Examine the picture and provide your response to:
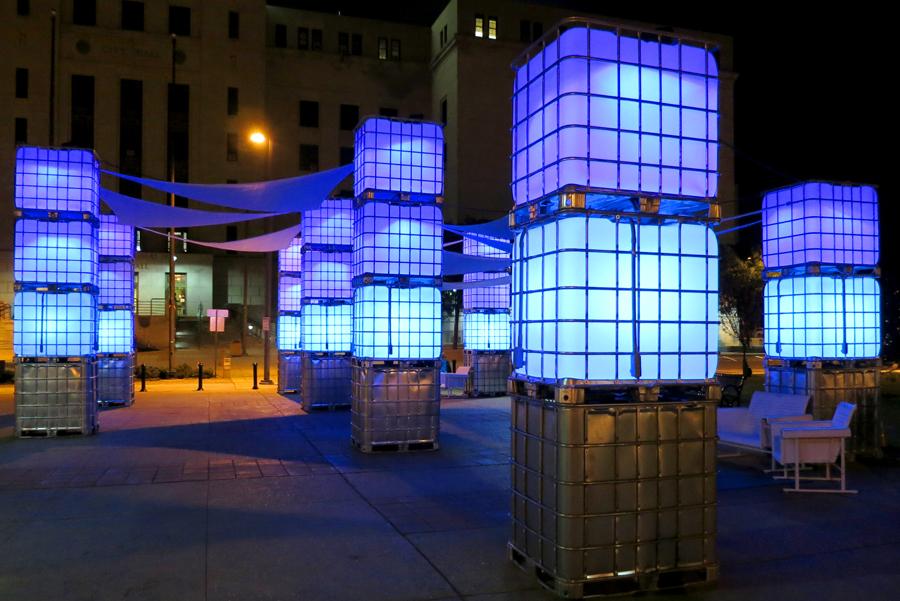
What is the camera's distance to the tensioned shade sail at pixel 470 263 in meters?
15.7

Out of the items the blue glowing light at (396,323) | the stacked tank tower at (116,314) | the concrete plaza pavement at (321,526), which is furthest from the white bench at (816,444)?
the stacked tank tower at (116,314)

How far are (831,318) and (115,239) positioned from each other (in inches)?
562

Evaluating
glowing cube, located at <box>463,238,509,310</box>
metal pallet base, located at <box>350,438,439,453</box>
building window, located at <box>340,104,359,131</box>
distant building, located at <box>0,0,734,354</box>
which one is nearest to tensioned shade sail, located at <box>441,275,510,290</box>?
glowing cube, located at <box>463,238,509,310</box>

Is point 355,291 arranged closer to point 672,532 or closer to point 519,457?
point 519,457

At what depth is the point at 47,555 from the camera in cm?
522

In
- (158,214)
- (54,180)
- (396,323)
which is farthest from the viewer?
(158,214)

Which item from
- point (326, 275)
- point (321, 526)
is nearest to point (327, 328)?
point (326, 275)

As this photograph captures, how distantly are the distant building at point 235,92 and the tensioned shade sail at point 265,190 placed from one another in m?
26.7

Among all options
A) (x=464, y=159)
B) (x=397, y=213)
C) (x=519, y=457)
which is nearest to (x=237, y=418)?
(x=397, y=213)

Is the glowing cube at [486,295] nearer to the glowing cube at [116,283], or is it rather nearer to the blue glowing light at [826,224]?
the glowing cube at [116,283]

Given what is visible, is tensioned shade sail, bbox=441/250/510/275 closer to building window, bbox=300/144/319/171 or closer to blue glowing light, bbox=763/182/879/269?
blue glowing light, bbox=763/182/879/269

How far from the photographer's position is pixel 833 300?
9203 millimetres

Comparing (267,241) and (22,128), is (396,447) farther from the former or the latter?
(22,128)

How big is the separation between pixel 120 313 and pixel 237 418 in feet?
15.2
